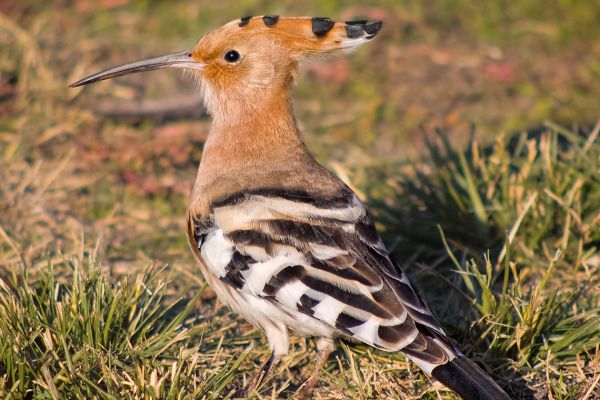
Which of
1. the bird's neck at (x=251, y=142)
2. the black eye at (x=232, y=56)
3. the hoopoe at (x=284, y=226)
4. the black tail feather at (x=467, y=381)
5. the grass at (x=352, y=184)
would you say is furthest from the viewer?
the black eye at (x=232, y=56)

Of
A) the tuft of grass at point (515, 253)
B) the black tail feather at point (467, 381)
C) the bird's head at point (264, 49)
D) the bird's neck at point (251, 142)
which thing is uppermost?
the bird's head at point (264, 49)

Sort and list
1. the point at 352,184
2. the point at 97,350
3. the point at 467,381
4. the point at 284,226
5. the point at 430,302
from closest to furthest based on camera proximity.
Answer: the point at 467,381 → the point at 97,350 → the point at 284,226 → the point at 430,302 → the point at 352,184

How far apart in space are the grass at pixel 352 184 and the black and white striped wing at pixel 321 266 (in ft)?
0.75

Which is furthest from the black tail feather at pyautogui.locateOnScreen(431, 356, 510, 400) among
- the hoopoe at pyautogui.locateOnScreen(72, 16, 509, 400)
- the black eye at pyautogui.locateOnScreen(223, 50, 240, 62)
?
the black eye at pyautogui.locateOnScreen(223, 50, 240, 62)

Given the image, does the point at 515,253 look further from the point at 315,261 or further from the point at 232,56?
the point at 232,56

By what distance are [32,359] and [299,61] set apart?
1.44 m

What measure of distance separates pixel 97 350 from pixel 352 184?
158 cm

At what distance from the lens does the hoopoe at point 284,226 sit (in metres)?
2.37

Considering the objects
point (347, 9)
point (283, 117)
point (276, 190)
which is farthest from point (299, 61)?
point (347, 9)

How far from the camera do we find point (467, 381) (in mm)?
2299

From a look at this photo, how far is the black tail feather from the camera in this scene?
7.43 ft

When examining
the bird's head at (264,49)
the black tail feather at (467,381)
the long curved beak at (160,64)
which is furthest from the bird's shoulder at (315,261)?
the long curved beak at (160,64)

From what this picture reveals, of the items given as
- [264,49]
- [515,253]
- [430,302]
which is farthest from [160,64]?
[515,253]

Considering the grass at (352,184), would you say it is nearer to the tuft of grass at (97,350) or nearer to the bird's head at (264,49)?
the tuft of grass at (97,350)
